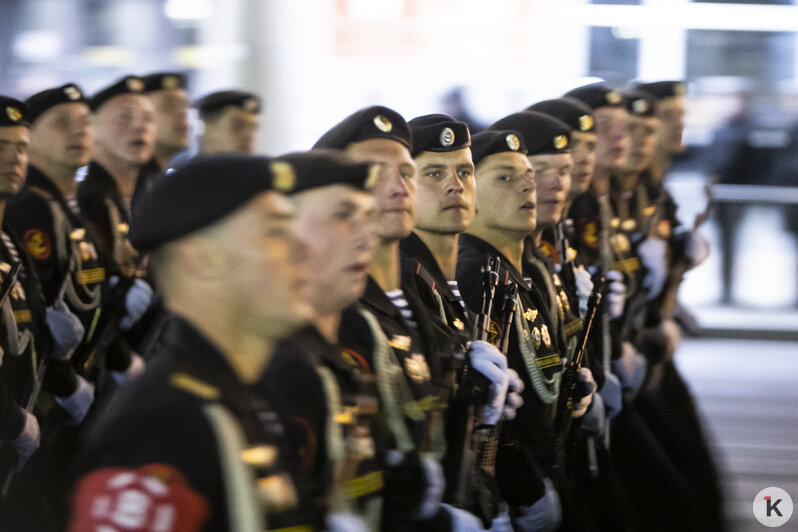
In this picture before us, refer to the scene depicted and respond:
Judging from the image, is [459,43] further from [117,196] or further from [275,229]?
[275,229]

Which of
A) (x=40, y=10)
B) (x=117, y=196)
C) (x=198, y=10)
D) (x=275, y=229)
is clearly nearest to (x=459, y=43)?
(x=198, y=10)

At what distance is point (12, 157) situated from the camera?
4.32 metres

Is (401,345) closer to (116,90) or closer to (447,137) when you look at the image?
(447,137)

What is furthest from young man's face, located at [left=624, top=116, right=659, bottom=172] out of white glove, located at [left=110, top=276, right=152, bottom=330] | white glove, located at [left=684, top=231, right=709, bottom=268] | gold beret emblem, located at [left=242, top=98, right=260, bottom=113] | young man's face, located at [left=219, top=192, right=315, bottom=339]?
young man's face, located at [left=219, top=192, right=315, bottom=339]

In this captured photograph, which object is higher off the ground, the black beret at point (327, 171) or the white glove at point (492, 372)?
the black beret at point (327, 171)

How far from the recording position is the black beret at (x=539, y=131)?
4449 millimetres

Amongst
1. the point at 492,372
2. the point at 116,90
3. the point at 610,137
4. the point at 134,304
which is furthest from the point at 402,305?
the point at 116,90

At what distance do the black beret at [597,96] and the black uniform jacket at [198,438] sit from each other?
405 cm

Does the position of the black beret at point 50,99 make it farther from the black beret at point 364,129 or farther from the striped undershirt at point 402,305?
the striped undershirt at point 402,305

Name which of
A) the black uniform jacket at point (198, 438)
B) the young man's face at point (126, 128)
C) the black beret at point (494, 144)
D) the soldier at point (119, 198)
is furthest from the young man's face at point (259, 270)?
the young man's face at point (126, 128)

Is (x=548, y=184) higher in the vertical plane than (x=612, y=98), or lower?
lower

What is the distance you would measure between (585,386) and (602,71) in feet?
24.1

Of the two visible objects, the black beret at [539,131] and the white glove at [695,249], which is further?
the white glove at [695,249]

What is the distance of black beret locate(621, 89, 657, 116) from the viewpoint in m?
6.01
